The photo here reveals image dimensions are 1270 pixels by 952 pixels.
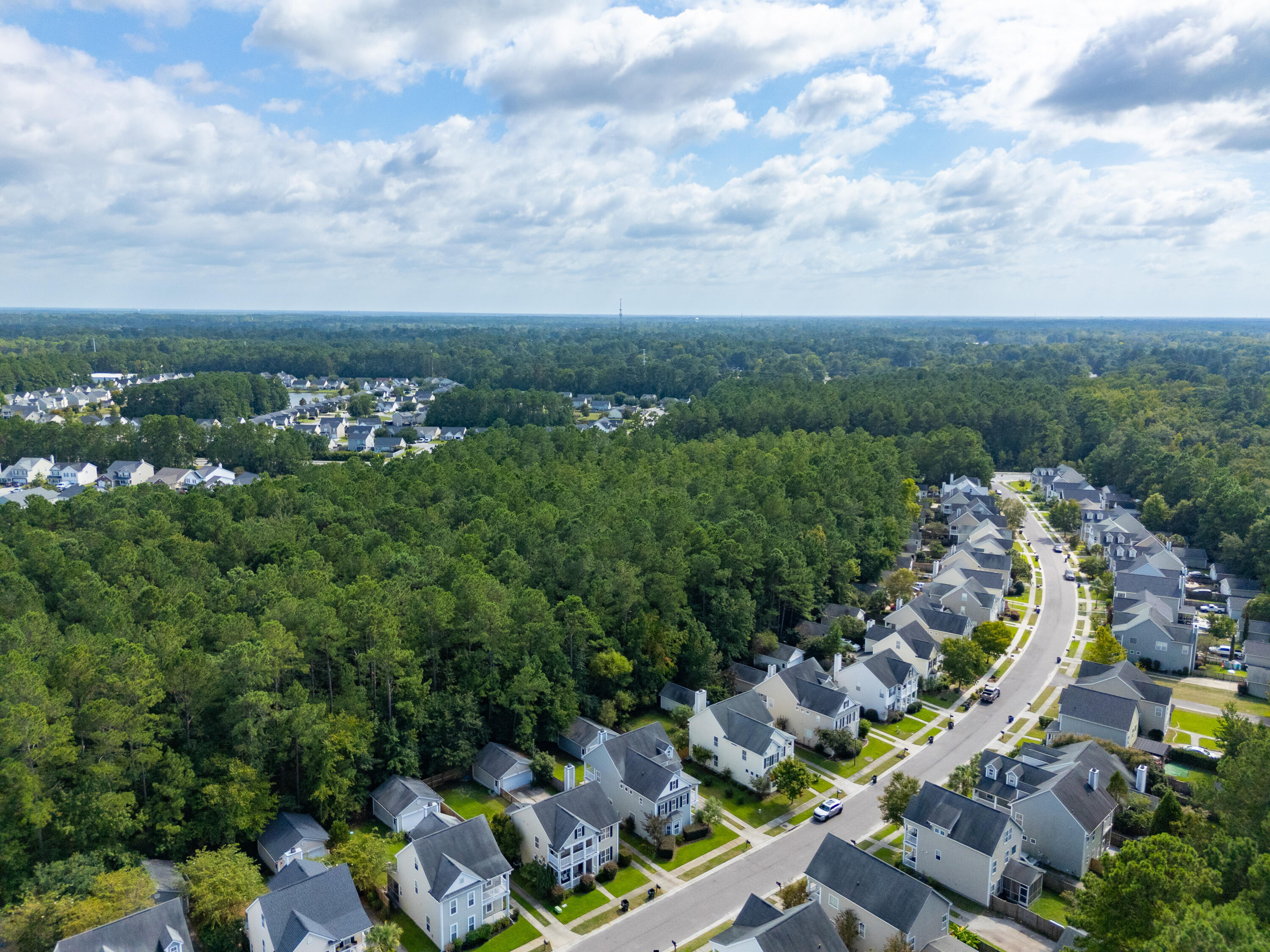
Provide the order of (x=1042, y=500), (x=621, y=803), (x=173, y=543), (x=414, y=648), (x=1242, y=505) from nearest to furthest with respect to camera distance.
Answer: (x=621, y=803), (x=414, y=648), (x=173, y=543), (x=1242, y=505), (x=1042, y=500)

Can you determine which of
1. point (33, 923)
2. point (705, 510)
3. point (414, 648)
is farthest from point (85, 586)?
point (705, 510)

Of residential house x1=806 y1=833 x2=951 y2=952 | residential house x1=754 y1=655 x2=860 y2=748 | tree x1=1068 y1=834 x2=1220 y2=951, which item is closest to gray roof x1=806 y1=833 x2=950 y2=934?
residential house x1=806 y1=833 x2=951 y2=952

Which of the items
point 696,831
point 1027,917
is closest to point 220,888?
point 696,831

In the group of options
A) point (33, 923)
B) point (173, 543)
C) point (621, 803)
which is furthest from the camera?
point (173, 543)

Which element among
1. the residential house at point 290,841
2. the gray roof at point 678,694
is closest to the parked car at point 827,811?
the gray roof at point 678,694

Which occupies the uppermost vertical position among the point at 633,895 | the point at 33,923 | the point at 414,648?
the point at 414,648

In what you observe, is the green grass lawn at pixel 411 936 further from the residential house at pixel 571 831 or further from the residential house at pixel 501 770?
the residential house at pixel 501 770

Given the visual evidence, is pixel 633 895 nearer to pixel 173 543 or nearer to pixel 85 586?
pixel 85 586
